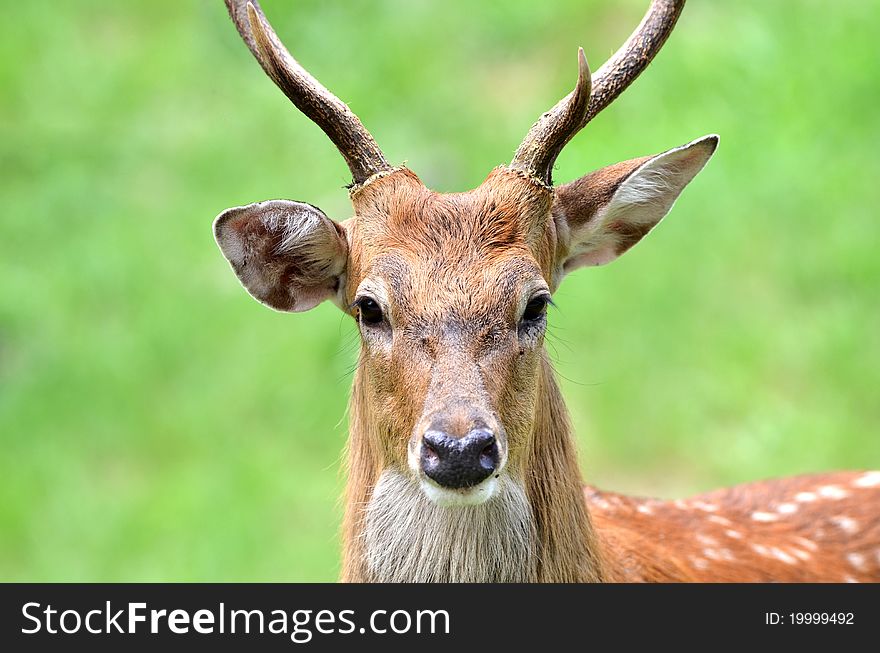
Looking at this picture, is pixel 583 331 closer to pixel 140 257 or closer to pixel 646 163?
pixel 140 257

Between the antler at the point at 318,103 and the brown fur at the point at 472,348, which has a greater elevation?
the antler at the point at 318,103

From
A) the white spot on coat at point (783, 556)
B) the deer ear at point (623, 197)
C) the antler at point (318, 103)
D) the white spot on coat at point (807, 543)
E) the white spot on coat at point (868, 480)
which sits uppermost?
the antler at point (318, 103)

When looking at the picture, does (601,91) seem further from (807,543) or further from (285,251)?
(807,543)

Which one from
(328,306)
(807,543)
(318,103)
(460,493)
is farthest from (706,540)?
(328,306)

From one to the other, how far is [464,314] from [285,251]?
810mm

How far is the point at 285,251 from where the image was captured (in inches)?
195

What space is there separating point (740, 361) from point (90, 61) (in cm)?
621

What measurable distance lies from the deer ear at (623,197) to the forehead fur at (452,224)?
164 mm

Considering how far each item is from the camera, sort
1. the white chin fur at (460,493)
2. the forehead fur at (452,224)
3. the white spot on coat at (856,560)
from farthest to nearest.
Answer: the white spot on coat at (856,560) < the forehead fur at (452,224) < the white chin fur at (460,493)

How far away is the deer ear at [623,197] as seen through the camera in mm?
4961

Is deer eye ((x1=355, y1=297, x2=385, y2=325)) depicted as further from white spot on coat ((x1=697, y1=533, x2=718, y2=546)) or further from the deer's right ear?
white spot on coat ((x1=697, y1=533, x2=718, y2=546))

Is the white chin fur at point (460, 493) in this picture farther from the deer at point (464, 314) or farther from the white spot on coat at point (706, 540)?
the white spot on coat at point (706, 540)

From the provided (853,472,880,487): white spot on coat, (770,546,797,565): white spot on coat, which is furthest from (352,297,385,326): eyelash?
(853,472,880,487): white spot on coat

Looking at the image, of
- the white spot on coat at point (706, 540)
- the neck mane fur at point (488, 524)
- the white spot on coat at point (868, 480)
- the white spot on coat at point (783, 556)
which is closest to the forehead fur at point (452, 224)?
the neck mane fur at point (488, 524)
